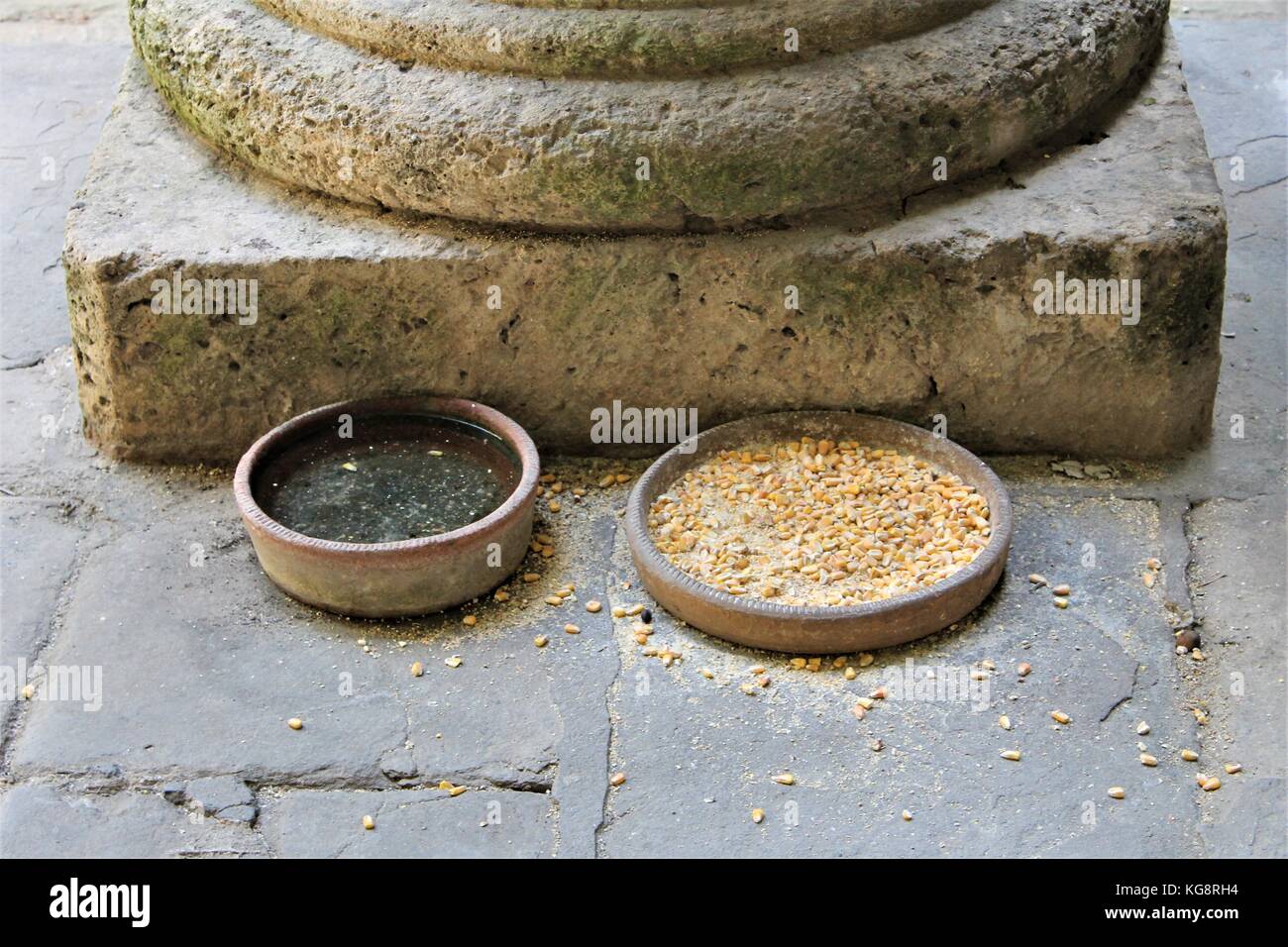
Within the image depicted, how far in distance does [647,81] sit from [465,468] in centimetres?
100

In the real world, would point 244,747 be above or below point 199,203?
below

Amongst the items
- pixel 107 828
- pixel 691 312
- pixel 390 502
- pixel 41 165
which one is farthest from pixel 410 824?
pixel 41 165

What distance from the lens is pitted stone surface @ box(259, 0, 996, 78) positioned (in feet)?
12.3

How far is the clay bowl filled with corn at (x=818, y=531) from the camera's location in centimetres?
343

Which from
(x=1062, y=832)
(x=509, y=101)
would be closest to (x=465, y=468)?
(x=509, y=101)

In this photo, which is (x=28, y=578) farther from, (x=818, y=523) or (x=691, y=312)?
(x=818, y=523)

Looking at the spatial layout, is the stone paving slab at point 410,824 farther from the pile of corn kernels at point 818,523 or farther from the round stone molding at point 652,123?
the round stone molding at point 652,123

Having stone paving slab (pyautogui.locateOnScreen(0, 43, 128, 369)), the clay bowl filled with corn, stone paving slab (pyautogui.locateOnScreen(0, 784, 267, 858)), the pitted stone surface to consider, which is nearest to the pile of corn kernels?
the clay bowl filled with corn

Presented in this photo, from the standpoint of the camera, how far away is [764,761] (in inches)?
126

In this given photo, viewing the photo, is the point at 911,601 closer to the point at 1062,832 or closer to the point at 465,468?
the point at 1062,832

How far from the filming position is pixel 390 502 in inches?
148

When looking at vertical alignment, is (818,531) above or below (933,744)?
above

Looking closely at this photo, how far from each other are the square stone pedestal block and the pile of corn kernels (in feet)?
0.62

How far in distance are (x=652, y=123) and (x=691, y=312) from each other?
1.49 ft
